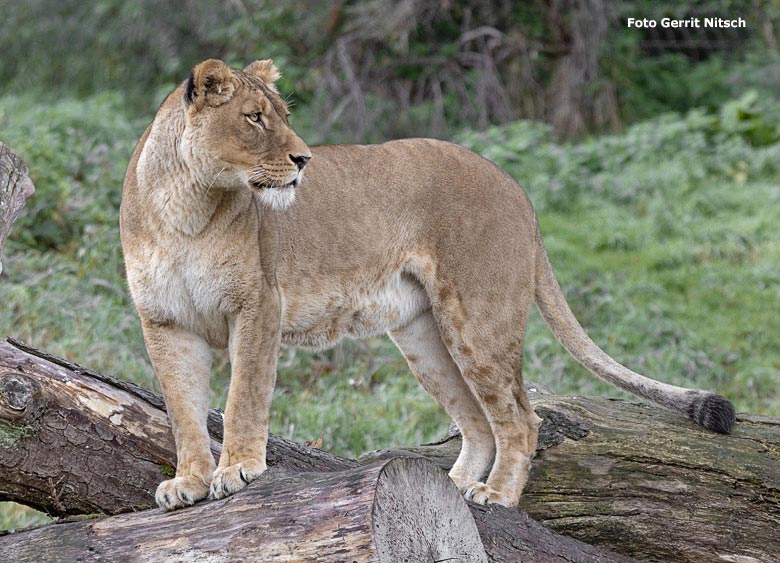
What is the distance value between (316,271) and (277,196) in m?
0.66

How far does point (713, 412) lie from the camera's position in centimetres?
439

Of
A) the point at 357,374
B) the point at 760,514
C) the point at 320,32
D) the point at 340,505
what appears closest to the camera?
the point at 340,505

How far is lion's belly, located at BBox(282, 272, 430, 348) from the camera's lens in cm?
436

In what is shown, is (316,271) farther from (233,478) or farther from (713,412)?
(713,412)

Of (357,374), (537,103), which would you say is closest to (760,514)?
(357,374)

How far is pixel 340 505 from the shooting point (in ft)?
9.86

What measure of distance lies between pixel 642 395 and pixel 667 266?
5.02 m

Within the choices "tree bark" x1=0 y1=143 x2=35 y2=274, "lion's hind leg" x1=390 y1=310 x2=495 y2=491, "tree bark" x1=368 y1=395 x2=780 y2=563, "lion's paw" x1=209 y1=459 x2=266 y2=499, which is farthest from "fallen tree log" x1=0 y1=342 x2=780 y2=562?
"tree bark" x1=0 y1=143 x2=35 y2=274

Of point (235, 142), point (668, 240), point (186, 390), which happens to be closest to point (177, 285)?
point (186, 390)

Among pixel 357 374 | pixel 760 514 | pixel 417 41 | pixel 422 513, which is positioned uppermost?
pixel 417 41

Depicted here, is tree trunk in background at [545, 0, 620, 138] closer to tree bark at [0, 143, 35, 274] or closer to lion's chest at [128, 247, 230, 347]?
tree bark at [0, 143, 35, 274]

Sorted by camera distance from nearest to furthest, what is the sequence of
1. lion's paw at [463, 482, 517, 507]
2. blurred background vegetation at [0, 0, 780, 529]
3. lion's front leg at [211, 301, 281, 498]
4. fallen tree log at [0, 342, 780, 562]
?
1. lion's front leg at [211, 301, 281, 498]
2. fallen tree log at [0, 342, 780, 562]
3. lion's paw at [463, 482, 517, 507]
4. blurred background vegetation at [0, 0, 780, 529]

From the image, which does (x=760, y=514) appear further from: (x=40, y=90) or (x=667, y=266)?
(x=40, y=90)

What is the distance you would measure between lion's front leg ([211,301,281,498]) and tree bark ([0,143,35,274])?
48.3 inches
